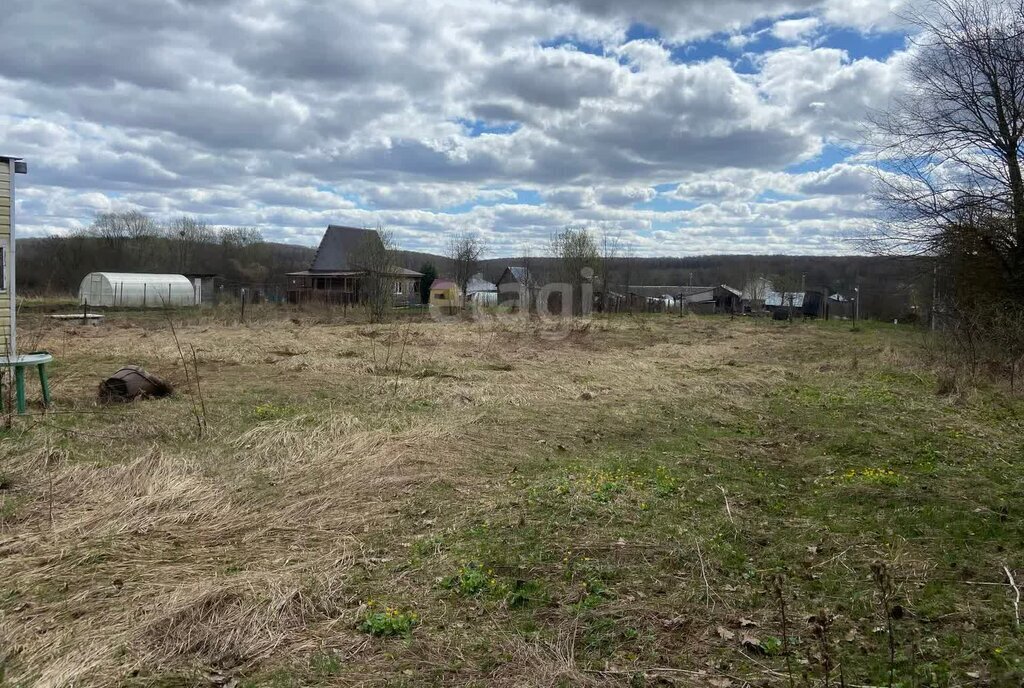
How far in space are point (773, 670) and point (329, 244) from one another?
51633 mm

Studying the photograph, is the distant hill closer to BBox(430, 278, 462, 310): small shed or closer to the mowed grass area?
BBox(430, 278, 462, 310): small shed

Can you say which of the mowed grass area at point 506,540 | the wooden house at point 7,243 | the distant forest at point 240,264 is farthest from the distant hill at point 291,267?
the wooden house at point 7,243

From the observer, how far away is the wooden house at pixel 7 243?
10062mm

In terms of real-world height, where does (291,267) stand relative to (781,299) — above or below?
above

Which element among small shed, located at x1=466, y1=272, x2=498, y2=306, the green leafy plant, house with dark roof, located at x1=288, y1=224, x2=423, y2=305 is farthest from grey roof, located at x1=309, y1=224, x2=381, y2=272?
the green leafy plant

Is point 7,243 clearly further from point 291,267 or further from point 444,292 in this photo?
point 291,267

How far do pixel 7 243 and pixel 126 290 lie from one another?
32.4 m

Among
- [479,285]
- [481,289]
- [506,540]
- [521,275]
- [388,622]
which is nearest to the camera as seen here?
[388,622]

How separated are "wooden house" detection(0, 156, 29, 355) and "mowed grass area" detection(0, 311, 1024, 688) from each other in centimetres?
118

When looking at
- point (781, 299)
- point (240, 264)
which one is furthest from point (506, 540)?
point (240, 264)

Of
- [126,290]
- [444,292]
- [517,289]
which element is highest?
[517,289]

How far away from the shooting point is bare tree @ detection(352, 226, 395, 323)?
2894 centimetres

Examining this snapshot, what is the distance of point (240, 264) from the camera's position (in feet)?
210

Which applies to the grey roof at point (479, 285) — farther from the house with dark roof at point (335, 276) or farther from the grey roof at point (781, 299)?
the grey roof at point (781, 299)
